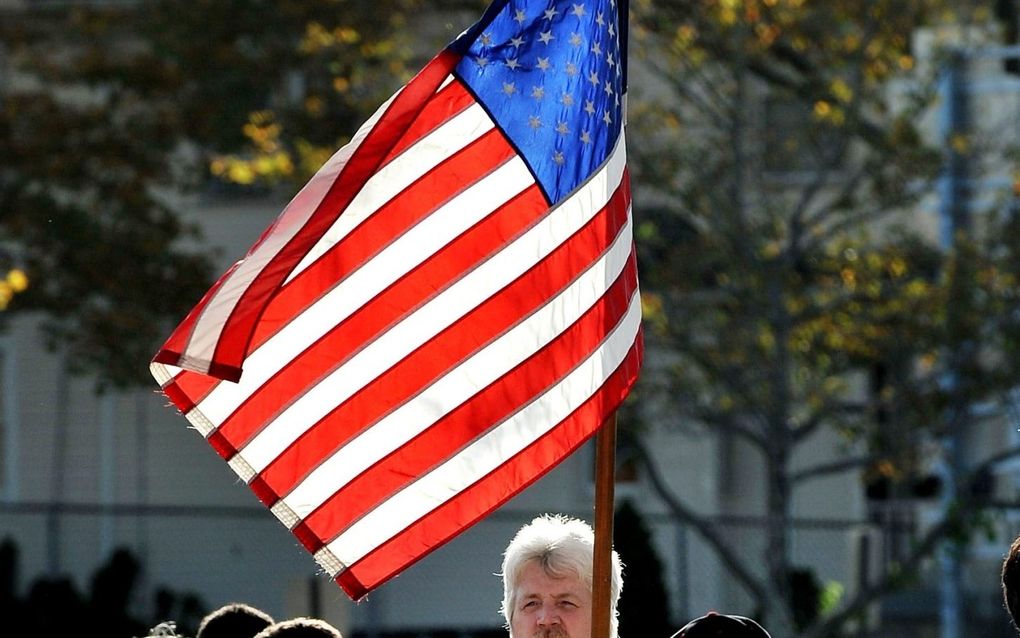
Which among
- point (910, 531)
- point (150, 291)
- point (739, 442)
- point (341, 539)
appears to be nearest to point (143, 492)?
point (150, 291)

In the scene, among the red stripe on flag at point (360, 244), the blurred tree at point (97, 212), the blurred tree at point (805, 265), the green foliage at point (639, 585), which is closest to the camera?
the red stripe on flag at point (360, 244)

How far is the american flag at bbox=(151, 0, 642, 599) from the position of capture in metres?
5.32

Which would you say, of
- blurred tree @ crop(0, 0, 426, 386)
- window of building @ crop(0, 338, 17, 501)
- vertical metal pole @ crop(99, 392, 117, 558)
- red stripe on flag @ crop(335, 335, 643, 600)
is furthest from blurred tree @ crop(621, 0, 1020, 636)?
window of building @ crop(0, 338, 17, 501)

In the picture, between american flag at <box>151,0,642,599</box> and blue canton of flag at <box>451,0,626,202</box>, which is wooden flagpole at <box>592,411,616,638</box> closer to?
american flag at <box>151,0,642,599</box>

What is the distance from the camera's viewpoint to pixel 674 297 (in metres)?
14.2

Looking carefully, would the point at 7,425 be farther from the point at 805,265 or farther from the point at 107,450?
the point at 805,265

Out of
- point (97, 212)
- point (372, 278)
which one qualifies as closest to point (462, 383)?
point (372, 278)

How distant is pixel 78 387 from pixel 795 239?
37.4 feet

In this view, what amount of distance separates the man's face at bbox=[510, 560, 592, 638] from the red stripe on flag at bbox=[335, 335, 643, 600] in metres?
0.60

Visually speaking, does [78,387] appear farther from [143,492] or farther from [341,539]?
[341,539]

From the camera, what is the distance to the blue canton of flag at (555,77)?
535 cm

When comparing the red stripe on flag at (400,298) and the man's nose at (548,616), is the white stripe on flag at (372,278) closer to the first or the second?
the red stripe on flag at (400,298)

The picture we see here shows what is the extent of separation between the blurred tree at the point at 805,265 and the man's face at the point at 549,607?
8082 mm

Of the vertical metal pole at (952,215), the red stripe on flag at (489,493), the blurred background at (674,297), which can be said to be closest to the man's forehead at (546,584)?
the red stripe on flag at (489,493)
